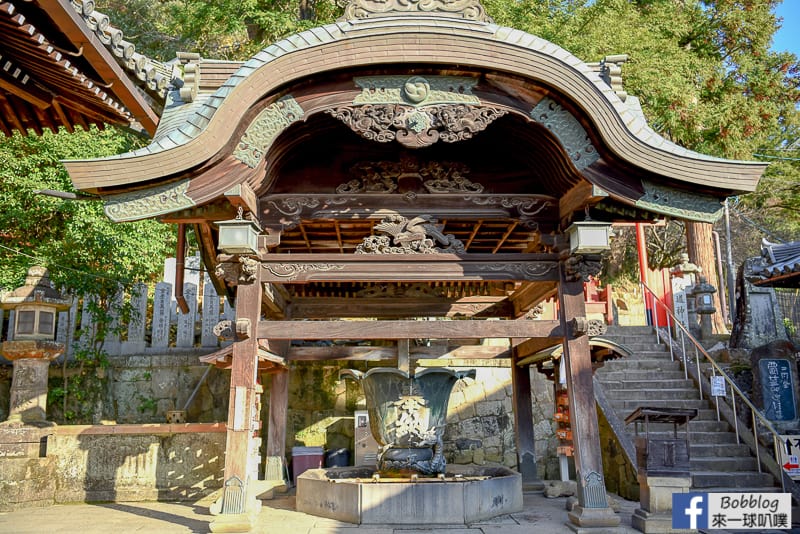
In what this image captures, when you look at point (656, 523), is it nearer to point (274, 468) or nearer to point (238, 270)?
point (238, 270)

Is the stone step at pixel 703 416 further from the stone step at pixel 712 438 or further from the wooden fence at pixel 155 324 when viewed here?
the wooden fence at pixel 155 324

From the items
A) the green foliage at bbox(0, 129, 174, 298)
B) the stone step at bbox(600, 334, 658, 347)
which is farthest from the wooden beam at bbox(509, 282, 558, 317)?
the green foliage at bbox(0, 129, 174, 298)

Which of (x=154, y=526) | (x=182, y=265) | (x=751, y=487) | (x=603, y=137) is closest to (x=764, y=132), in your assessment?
(x=751, y=487)

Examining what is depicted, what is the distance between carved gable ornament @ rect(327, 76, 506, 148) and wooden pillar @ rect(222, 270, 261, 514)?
81.7 inches

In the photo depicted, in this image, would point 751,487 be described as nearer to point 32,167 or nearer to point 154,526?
point 154,526

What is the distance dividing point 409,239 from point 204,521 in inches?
150

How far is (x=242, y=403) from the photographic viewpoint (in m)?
6.16

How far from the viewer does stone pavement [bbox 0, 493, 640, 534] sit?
6.11 metres

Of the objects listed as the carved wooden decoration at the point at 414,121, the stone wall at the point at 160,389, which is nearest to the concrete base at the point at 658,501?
the carved wooden decoration at the point at 414,121

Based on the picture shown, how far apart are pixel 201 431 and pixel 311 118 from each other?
522cm

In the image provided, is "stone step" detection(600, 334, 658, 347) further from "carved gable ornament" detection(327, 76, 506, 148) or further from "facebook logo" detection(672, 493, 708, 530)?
"carved gable ornament" detection(327, 76, 506, 148)

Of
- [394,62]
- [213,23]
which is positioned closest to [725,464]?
[394,62]

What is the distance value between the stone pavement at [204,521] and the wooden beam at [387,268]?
2.57m

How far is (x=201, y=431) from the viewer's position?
9047 mm
